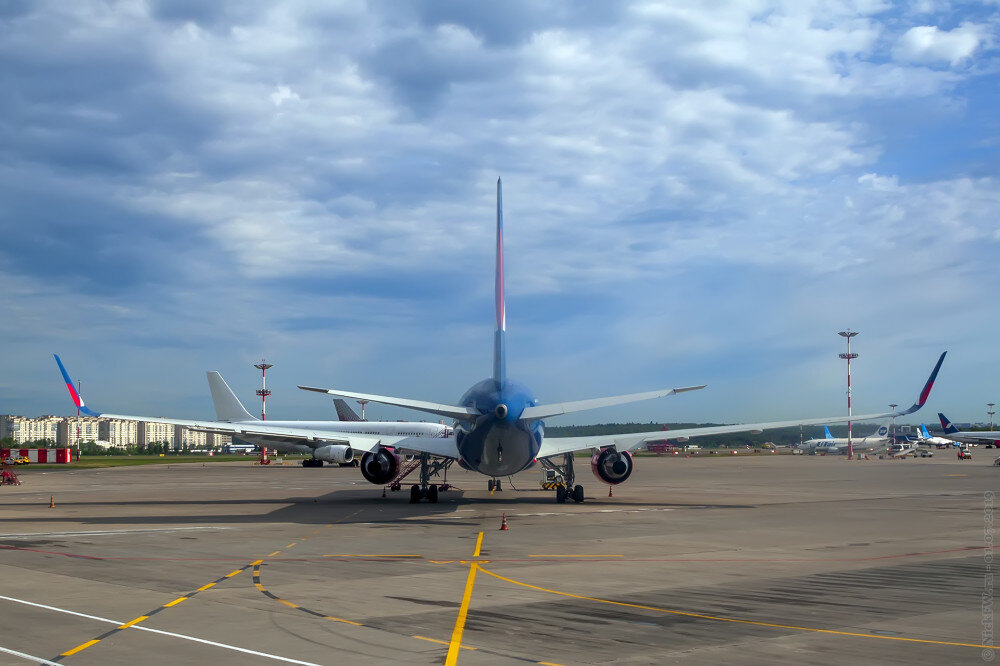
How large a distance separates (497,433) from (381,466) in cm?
764

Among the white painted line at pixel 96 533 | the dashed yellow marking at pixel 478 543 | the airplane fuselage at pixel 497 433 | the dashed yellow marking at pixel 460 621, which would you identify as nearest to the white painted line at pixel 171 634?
the dashed yellow marking at pixel 460 621

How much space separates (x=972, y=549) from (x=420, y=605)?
47.1ft

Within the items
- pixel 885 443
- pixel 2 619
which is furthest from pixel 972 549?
pixel 885 443

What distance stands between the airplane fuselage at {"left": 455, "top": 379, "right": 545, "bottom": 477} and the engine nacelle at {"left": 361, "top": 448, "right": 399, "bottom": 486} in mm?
4540

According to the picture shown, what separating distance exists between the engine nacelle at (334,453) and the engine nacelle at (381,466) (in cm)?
3988

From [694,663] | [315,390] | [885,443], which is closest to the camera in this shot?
[694,663]

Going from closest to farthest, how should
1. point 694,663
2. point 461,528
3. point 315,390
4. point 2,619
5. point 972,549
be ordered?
point 694,663
point 2,619
point 972,549
point 315,390
point 461,528

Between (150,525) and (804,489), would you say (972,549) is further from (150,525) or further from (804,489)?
(804,489)

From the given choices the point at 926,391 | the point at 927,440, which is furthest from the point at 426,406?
the point at 927,440

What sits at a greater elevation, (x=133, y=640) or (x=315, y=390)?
(x=315, y=390)

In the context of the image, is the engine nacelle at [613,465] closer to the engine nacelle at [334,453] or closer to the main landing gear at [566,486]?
the main landing gear at [566,486]

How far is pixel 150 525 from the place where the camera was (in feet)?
90.6

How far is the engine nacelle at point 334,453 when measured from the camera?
75.1 m

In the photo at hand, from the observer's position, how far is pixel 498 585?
50.6ft
